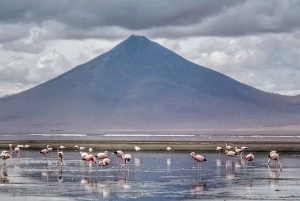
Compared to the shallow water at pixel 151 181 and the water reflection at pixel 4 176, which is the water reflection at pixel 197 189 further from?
the water reflection at pixel 4 176

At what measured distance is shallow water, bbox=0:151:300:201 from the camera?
982 inches

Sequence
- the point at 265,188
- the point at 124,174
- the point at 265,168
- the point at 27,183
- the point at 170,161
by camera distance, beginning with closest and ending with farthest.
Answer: the point at 265,188 < the point at 27,183 < the point at 124,174 < the point at 265,168 < the point at 170,161

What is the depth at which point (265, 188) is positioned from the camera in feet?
88.4

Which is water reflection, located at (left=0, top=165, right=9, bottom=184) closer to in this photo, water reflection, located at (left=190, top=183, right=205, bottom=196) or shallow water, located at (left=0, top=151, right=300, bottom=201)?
shallow water, located at (left=0, top=151, right=300, bottom=201)

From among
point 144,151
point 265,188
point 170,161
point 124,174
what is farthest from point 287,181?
point 144,151

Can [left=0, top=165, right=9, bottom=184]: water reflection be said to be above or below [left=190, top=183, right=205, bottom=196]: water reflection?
above

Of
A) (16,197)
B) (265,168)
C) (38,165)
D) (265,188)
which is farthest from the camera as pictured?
(38,165)

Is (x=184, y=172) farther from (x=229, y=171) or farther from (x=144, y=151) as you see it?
(x=144, y=151)

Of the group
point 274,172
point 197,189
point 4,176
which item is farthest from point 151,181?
point 274,172

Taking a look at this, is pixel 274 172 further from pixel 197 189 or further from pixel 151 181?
pixel 197 189

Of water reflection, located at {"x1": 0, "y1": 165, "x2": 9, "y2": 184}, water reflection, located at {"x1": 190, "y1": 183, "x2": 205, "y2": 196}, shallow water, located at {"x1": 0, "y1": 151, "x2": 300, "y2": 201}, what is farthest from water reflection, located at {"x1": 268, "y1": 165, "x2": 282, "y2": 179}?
water reflection, located at {"x1": 0, "y1": 165, "x2": 9, "y2": 184}

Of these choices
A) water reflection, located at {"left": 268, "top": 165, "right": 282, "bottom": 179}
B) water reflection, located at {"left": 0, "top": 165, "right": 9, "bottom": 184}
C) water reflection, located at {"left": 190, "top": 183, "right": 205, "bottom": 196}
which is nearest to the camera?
water reflection, located at {"left": 190, "top": 183, "right": 205, "bottom": 196}

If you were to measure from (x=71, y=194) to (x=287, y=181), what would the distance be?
9.43 metres

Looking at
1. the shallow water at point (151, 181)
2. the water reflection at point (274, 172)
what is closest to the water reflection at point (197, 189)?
the shallow water at point (151, 181)
